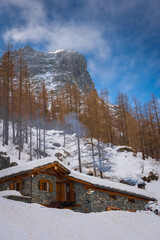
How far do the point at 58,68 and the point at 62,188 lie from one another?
68.8 m

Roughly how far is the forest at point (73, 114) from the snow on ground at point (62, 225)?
49.9 ft

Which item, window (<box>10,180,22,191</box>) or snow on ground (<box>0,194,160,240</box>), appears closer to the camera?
snow on ground (<box>0,194,160,240</box>)

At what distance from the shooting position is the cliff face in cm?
7719

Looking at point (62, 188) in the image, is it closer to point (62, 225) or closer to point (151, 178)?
point (62, 225)

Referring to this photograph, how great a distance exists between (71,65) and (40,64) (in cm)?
1265

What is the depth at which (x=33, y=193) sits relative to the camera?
17.8m

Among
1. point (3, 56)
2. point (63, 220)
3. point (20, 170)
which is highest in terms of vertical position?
point (3, 56)

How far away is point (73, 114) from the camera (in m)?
35.1

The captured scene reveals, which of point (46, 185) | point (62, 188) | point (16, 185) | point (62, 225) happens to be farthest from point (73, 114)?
point (62, 225)

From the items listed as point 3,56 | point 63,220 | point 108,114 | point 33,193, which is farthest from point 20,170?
A: point 108,114

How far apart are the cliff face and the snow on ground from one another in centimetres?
5974

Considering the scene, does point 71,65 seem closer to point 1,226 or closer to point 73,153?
point 73,153

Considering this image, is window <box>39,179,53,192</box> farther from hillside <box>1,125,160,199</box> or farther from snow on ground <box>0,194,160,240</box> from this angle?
hillside <box>1,125,160,199</box>

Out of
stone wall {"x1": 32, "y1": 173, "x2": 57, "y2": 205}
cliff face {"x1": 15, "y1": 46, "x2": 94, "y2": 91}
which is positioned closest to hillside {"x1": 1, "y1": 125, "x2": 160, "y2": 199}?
stone wall {"x1": 32, "y1": 173, "x2": 57, "y2": 205}
